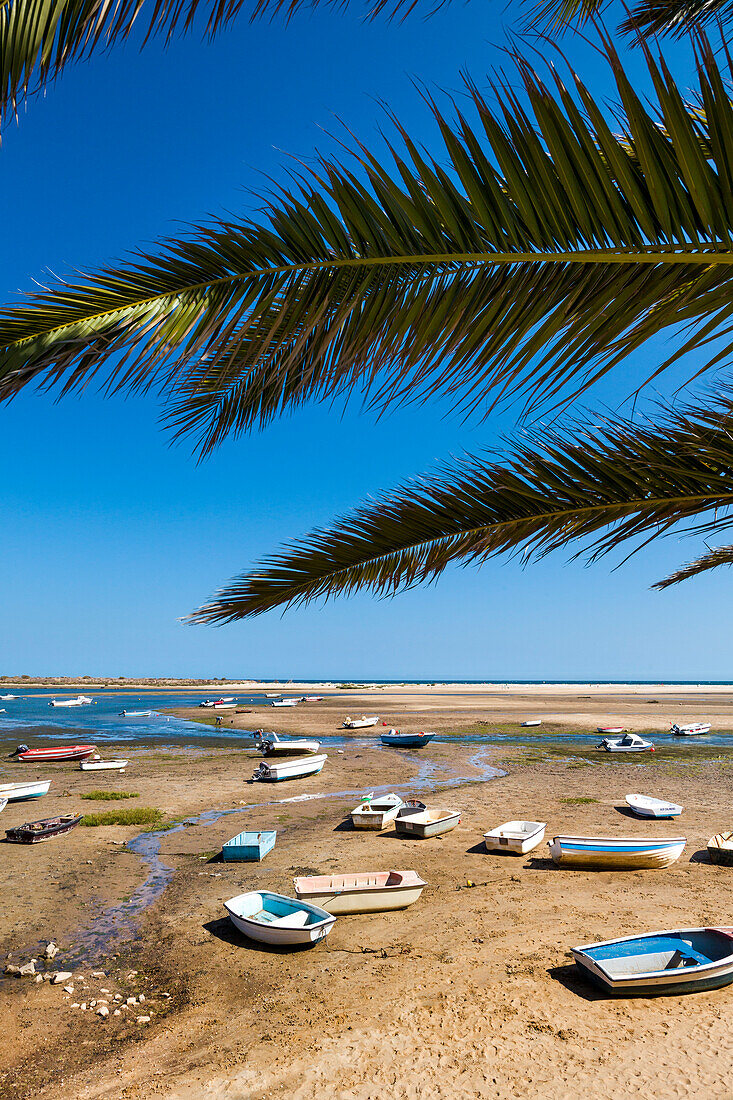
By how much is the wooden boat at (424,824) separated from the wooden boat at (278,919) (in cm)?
516

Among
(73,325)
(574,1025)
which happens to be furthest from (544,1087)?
(73,325)

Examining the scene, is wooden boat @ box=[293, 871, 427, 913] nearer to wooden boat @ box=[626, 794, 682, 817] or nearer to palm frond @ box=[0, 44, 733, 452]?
wooden boat @ box=[626, 794, 682, 817]

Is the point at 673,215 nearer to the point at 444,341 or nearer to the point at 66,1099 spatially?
the point at 444,341

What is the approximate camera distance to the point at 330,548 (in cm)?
363

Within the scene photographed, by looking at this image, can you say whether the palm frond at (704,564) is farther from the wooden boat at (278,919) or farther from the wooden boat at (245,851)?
the wooden boat at (245,851)

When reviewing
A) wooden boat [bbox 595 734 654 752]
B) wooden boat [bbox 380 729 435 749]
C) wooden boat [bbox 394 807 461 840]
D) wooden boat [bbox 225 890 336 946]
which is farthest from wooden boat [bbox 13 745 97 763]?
wooden boat [bbox 595 734 654 752]

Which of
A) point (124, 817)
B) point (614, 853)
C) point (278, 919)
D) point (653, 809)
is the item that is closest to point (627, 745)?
point (653, 809)

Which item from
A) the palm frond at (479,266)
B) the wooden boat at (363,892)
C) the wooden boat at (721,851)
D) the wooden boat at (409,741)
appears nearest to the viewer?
the palm frond at (479,266)

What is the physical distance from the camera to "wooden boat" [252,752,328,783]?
23.5m

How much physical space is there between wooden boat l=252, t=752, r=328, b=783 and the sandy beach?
16.5ft

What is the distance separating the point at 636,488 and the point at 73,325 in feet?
8.47

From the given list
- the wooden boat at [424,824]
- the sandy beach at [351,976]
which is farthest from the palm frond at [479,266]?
the wooden boat at [424,824]

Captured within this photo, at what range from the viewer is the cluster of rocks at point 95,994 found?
7973mm

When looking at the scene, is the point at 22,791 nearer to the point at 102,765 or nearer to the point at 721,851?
the point at 102,765
